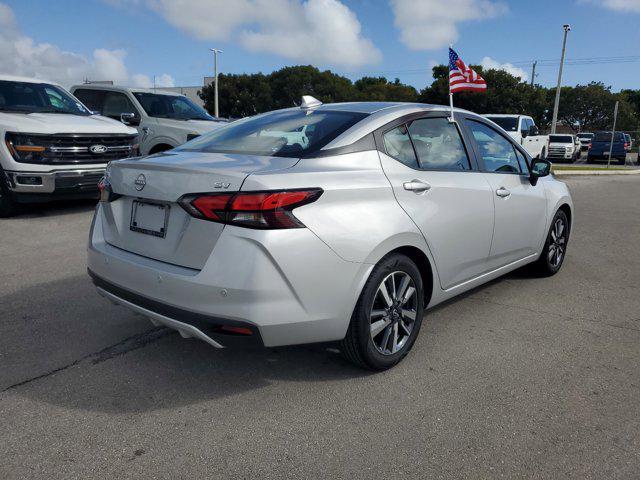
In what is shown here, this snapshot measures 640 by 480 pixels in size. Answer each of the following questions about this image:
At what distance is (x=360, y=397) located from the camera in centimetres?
298

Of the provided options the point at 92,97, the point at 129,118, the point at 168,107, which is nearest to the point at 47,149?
the point at 129,118

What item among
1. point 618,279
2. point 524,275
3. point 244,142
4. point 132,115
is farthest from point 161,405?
point 132,115

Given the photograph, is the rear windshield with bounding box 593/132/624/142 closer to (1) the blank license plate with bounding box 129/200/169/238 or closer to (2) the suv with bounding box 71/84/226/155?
(2) the suv with bounding box 71/84/226/155

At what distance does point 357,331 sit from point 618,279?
3766 mm

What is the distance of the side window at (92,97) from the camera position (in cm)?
1098

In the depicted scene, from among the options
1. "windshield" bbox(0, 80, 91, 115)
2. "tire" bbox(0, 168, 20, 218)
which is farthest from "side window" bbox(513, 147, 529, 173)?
"windshield" bbox(0, 80, 91, 115)

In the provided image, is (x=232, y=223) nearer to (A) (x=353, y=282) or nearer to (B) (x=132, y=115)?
(A) (x=353, y=282)

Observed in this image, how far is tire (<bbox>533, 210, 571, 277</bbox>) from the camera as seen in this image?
5.23m

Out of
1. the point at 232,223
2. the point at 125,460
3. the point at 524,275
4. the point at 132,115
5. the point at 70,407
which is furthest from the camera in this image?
the point at 132,115

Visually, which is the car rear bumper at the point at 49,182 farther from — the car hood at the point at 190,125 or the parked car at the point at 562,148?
the parked car at the point at 562,148

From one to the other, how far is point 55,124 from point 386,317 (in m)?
6.28

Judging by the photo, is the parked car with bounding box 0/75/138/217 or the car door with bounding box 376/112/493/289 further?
the parked car with bounding box 0/75/138/217

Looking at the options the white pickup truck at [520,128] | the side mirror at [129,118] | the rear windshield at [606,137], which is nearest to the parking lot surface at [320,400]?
the side mirror at [129,118]

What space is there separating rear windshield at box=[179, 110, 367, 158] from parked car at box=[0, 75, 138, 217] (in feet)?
14.7
